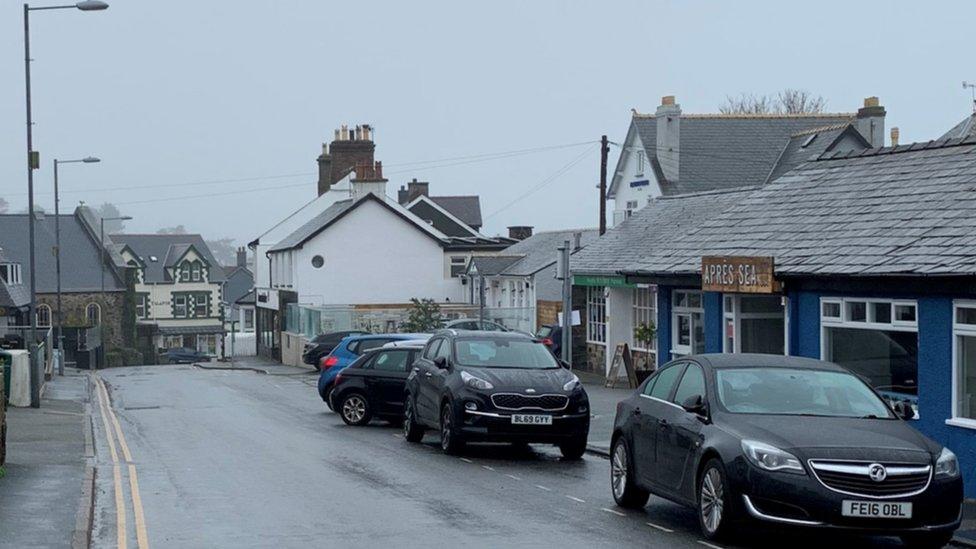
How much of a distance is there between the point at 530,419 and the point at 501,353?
169 centimetres

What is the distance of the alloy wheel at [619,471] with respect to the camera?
13605 mm

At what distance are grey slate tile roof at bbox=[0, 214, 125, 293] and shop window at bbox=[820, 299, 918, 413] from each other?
70.7 meters

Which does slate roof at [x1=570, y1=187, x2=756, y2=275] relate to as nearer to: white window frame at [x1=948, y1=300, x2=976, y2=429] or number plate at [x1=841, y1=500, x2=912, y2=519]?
white window frame at [x1=948, y1=300, x2=976, y2=429]

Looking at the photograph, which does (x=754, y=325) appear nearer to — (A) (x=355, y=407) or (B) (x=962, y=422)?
(B) (x=962, y=422)

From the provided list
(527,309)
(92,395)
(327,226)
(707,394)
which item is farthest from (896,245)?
(327,226)

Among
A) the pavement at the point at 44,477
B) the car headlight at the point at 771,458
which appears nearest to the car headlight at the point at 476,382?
the pavement at the point at 44,477

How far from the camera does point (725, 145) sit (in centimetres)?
5234

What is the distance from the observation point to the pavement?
11.9m

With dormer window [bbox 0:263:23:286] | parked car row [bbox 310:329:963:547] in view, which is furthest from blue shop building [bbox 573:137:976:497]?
dormer window [bbox 0:263:23:286]

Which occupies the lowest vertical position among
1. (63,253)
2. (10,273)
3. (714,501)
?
(714,501)

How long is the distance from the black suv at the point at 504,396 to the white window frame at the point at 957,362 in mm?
5385

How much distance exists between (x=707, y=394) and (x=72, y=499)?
660 cm

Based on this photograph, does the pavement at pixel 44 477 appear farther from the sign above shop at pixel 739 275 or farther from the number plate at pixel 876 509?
the sign above shop at pixel 739 275

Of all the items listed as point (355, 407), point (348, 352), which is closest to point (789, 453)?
point (355, 407)
